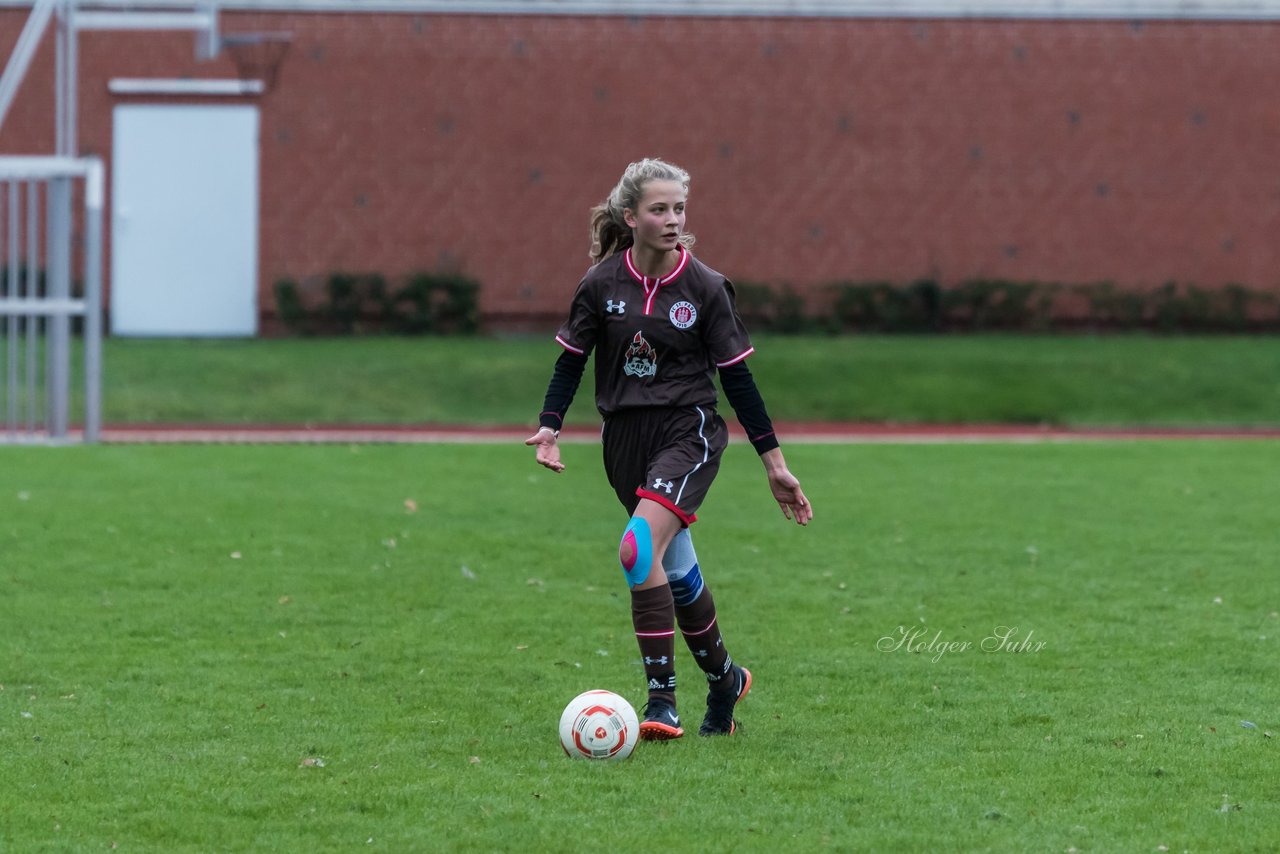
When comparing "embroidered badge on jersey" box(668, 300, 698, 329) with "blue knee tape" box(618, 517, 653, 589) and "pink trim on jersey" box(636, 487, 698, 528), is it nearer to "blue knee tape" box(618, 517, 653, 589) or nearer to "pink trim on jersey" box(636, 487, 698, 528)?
"pink trim on jersey" box(636, 487, 698, 528)

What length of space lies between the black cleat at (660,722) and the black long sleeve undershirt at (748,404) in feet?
2.95

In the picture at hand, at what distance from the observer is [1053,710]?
5996 mm

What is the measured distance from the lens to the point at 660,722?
553 centimetres

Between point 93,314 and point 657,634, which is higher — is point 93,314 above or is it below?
below

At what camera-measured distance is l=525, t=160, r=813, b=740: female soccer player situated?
5438 millimetres

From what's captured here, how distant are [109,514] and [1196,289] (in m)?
19.1

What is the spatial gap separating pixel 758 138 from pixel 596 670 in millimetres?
19153

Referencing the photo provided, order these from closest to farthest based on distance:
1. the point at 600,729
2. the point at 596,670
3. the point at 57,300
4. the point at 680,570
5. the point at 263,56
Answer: the point at 600,729 < the point at 680,570 < the point at 596,670 < the point at 57,300 < the point at 263,56

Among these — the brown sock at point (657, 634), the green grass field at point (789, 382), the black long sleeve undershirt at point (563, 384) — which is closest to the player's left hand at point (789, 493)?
the brown sock at point (657, 634)

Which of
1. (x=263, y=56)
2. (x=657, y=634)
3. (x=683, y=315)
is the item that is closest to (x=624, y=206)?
(x=683, y=315)

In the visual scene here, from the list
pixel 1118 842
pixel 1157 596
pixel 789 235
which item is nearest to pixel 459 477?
pixel 1157 596

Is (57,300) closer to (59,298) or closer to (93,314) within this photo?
(59,298)

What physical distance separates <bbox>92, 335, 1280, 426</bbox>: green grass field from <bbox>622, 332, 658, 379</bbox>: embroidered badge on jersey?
14133mm

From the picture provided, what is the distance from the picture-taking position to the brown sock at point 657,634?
216 inches
